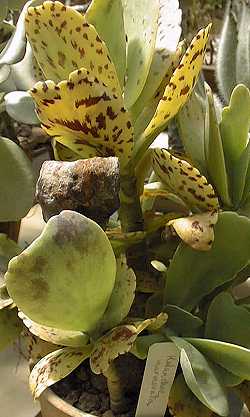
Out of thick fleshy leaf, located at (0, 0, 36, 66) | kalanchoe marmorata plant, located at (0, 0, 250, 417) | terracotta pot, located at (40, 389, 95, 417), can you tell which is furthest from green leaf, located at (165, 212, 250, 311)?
thick fleshy leaf, located at (0, 0, 36, 66)

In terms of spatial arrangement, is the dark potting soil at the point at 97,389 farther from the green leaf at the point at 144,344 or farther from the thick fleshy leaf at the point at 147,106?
the thick fleshy leaf at the point at 147,106

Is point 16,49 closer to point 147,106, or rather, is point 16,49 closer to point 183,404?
point 147,106

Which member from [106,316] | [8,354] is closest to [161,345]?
[106,316]

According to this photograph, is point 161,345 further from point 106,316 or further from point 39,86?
point 39,86

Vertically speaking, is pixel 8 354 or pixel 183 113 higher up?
pixel 183 113

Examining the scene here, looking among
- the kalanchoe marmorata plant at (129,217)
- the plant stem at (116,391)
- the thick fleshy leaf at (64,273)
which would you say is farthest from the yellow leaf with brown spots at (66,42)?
the plant stem at (116,391)

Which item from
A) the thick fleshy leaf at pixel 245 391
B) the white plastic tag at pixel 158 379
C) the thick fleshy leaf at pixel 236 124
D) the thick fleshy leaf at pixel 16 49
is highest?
the thick fleshy leaf at pixel 236 124
